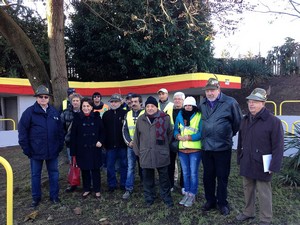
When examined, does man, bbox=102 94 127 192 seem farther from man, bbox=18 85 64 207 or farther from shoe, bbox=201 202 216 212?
shoe, bbox=201 202 216 212

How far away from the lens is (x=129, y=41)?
47.2ft

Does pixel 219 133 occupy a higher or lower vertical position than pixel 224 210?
higher

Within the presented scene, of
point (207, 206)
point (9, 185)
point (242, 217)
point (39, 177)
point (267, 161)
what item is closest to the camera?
point (9, 185)

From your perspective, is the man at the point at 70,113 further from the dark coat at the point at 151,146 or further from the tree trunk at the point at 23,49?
the tree trunk at the point at 23,49

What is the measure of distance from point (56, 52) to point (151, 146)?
3.92 meters

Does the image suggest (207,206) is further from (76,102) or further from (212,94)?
(76,102)

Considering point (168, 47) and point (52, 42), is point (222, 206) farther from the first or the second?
point (168, 47)

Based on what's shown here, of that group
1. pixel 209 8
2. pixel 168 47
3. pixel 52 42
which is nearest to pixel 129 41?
pixel 168 47

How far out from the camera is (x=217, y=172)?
4621mm

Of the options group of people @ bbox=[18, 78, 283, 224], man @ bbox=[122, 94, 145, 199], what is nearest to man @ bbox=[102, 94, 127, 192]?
group of people @ bbox=[18, 78, 283, 224]

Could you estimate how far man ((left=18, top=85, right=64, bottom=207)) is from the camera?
4984 mm

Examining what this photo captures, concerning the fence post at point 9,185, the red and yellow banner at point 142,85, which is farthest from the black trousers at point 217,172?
the red and yellow banner at point 142,85

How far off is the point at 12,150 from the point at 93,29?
757cm

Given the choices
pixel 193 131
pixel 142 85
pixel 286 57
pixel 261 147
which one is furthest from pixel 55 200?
pixel 286 57
